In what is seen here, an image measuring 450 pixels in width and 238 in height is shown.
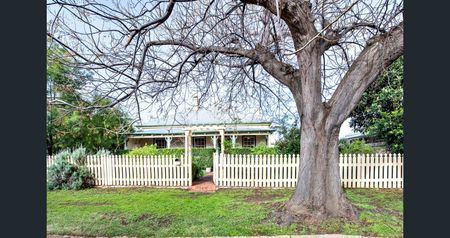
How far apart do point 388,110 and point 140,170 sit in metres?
11.6

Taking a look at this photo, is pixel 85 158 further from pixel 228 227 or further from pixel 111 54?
pixel 228 227

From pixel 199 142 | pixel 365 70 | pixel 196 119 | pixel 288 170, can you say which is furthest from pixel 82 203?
pixel 199 142

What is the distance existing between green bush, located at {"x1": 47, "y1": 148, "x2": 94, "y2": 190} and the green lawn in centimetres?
91

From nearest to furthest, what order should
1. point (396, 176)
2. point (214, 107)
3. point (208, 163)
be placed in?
point (214, 107) → point (396, 176) → point (208, 163)

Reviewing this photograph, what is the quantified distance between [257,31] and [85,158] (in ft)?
25.6

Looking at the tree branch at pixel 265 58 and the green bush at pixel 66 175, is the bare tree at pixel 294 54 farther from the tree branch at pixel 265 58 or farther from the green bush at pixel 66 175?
the green bush at pixel 66 175

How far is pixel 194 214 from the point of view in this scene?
5.54 metres

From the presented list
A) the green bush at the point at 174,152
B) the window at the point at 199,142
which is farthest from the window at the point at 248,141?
the green bush at the point at 174,152

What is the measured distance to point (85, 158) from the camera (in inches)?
384

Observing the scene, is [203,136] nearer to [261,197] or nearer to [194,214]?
[261,197]

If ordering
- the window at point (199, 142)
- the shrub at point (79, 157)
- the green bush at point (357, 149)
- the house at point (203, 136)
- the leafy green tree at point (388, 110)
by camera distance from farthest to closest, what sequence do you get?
1. the window at point (199, 142)
2. the house at point (203, 136)
3. the leafy green tree at point (388, 110)
4. the green bush at point (357, 149)
5. the shrub at point (79, 157)

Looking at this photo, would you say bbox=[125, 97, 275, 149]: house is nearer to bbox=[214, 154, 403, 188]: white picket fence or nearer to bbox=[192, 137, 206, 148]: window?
bbox=[192, 137, 206, 148]: window

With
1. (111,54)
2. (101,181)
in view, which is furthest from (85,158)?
(111,54)

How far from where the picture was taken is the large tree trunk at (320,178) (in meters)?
4.83
